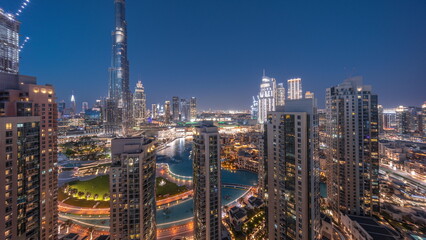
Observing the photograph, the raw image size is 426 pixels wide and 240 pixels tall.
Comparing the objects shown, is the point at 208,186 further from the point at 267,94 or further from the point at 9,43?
the point at 267,94

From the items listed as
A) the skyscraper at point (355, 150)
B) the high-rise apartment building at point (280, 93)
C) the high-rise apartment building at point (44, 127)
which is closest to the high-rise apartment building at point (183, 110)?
the high-rise apartment building at point (280, 93)

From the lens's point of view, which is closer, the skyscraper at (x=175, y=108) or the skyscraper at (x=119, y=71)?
the skyscraper at (x=119, y=71)

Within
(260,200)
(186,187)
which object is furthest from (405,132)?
(186,187)

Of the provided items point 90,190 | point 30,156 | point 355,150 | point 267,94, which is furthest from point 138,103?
point 355,150

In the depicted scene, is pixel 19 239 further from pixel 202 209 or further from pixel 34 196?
pixel 202 209

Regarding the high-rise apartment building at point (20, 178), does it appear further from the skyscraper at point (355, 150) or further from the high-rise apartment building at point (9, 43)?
the skyscraper at point (355, 150)

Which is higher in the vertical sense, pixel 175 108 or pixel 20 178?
pixel 175 108
